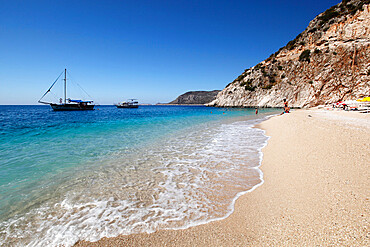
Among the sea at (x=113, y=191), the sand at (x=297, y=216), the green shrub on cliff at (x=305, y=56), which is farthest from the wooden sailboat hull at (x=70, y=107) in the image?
the green shrub on cliff at (x=305, y=56)

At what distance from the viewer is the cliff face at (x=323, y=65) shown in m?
41.8

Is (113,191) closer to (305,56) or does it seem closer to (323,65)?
(323,65)

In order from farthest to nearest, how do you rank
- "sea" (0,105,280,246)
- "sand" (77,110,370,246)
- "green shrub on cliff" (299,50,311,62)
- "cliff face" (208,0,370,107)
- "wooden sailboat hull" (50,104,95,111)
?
1. "wooden sailboat hull" (50,104,95,111)
2. "green shrub on cliff" (299,50,311,62)
3. "cliff face" (208,0,370,107)
4. "sea" (0,105,280,246)
5. "sand" (77,110,370,246)

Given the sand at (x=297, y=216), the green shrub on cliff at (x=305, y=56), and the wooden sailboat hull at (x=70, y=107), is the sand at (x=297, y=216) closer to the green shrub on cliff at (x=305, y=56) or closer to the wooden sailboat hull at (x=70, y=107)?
the green shrub on cliff at (x=305, y=56)

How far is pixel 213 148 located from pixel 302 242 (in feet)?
20.7

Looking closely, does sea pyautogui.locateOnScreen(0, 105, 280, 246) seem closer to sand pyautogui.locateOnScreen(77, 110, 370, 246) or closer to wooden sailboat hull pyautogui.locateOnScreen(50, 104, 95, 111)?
sand pyautogui.locateOnScreen(77, 110, 370, 246)

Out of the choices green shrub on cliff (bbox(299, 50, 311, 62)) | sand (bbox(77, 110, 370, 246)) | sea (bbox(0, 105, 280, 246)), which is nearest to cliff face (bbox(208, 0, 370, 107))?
green shrub on cliff (bbox(299, 50, 311, 62))

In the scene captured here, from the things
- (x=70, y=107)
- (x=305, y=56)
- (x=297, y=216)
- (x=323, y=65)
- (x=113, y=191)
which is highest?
(x=305, y=56)

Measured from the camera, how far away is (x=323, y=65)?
153 ft

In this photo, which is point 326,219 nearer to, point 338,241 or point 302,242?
point 338,241

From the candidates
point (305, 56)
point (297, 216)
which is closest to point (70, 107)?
point (297, 216)

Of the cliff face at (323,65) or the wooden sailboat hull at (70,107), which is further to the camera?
the wooden sailboat hull at (70,107)

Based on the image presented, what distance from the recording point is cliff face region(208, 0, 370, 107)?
4181 centimetres

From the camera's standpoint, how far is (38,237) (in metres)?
2.85
